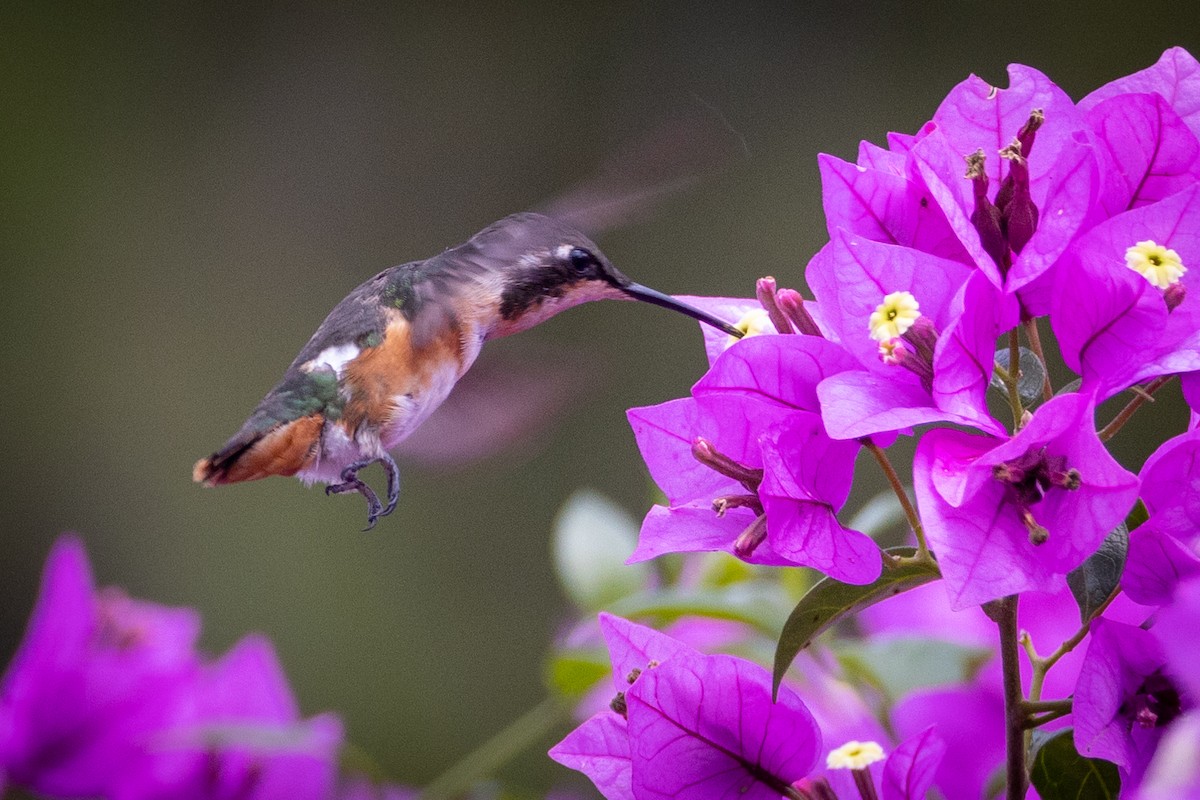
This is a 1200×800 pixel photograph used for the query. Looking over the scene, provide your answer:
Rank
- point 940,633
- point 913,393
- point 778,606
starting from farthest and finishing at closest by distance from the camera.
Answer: point 940,633, point 778,606, point 913,393

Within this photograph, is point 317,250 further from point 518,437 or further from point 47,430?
point 518,437

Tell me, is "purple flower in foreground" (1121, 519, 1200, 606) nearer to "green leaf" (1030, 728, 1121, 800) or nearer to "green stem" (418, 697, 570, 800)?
"green leaf" (1030, 728, 1121, 800)

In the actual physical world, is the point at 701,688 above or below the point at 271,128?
below

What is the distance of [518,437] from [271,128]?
3.50 metres

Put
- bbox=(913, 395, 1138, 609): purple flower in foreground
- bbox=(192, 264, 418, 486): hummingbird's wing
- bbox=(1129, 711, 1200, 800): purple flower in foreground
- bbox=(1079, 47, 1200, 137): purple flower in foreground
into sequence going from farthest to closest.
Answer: bbox=(192, 264, 418, 486): hummingbird's wing
bbox=(1079, 47, 1200, 137): purple flower in foreground
bbox=(913, 395, 1138, 609): purple flower in foreground
bbox=(1129, 711, 1200, 800): purple flower in foreground

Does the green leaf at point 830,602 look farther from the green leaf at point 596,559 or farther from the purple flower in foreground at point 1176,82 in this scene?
the green leaf at point 596,559

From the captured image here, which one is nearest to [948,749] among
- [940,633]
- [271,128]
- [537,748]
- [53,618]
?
[940,633]

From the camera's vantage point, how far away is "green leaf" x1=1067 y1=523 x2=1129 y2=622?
509 millimetres

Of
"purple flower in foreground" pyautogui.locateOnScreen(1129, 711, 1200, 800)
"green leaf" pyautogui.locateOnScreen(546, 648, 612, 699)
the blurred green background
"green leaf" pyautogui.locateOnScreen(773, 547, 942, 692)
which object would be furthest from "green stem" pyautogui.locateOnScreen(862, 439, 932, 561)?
the blurred green background

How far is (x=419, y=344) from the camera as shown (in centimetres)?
98

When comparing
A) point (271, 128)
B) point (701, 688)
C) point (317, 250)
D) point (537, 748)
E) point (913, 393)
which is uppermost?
point (271, 128)

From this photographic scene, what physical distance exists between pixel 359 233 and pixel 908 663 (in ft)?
11.1

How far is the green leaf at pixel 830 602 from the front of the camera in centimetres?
52

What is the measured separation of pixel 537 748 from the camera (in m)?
3.01
